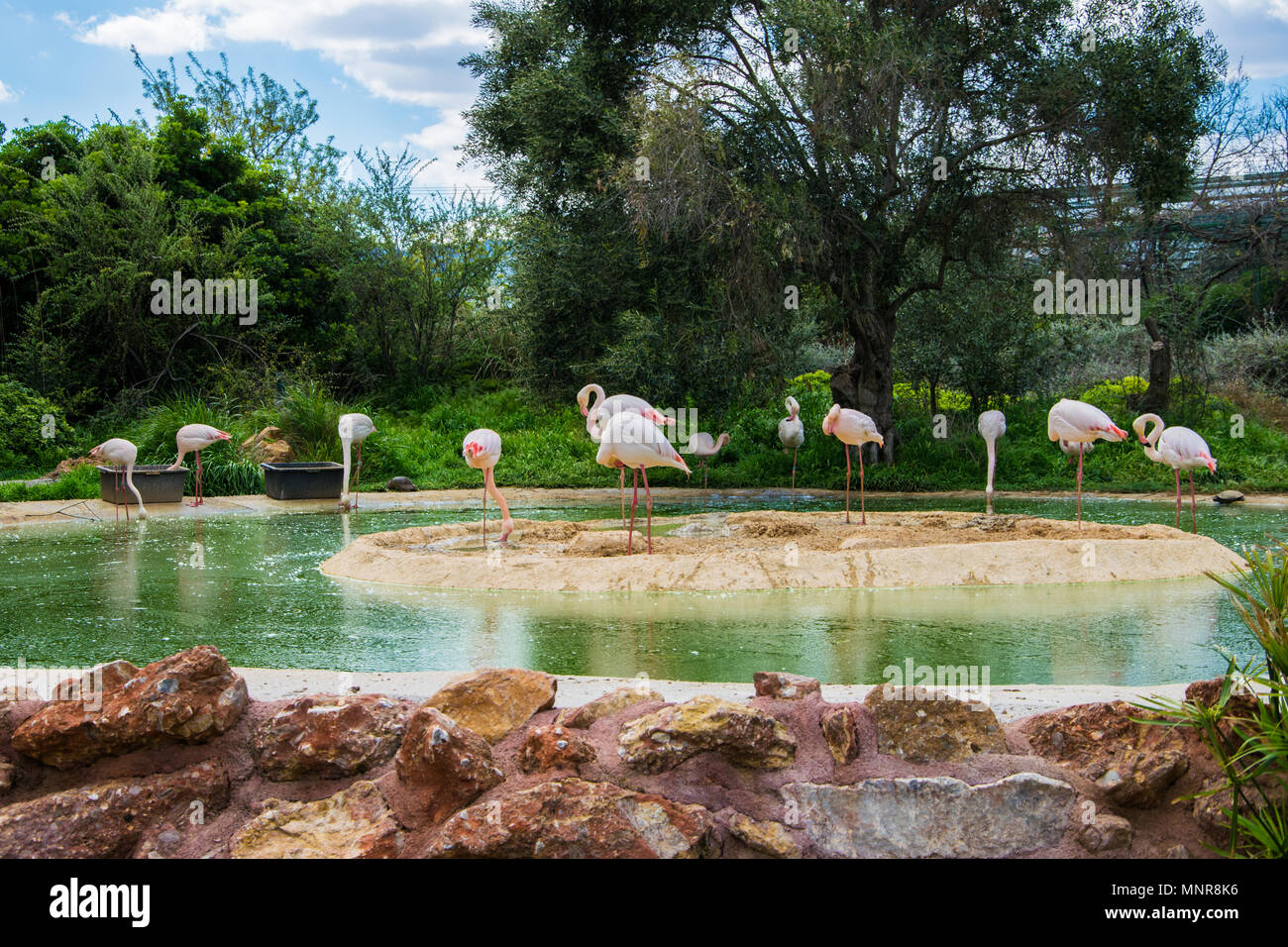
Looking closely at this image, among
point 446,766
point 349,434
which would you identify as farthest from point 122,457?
point 446,766

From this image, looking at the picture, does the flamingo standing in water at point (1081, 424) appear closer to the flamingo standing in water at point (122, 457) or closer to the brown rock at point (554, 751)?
the brown rock at point (554, 751)

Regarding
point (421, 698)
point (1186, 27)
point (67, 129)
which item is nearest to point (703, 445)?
point (1186, 27)

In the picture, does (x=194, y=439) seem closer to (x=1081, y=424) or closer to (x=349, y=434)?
(x=349, y=434)

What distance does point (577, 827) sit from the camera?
253 centimetres

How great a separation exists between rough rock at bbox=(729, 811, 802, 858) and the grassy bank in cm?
1109

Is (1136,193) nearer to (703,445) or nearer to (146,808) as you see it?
(703,445)

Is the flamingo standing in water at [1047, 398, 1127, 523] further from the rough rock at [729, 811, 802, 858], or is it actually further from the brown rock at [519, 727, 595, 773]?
the brown rock at [519, 727, 595, 773]

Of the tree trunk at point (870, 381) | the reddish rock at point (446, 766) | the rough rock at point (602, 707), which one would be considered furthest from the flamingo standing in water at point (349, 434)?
the reddish rock at point (446, 766)

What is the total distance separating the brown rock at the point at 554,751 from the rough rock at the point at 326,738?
1.30ft

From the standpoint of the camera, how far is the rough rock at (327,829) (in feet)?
8.43

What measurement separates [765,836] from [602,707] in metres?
→ 0.60

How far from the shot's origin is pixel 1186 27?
12.7m

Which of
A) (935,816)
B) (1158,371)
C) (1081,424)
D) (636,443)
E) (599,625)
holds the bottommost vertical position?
(599,625)

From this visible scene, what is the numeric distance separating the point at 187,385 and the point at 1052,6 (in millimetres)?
15096
